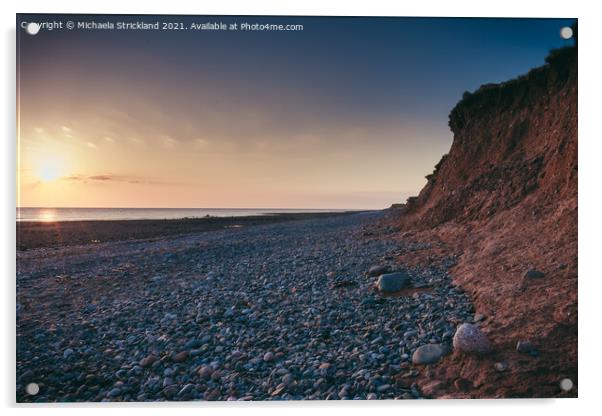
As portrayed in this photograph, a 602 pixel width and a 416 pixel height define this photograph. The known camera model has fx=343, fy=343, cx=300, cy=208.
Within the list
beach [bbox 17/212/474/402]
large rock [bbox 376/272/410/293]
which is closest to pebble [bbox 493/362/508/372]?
beach [bbox 17/212/474/402]

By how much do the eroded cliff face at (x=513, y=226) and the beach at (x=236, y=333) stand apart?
513 millimetres

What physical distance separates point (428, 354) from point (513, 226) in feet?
13.9

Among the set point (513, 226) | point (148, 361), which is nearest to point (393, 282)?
point (513, 226)

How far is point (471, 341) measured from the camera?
4.48 meters

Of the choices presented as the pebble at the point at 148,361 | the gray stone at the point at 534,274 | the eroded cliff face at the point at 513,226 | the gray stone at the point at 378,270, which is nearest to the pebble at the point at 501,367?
the eroded cliff face at the point at 513,226

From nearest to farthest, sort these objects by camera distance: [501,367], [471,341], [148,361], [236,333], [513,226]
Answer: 1. [501,367]
2. [471,341]
3. [148,361]
4. [236,333]
5. [513,226]

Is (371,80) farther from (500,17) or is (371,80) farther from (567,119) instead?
(567,119)

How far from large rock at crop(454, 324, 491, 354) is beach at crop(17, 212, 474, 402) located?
201 mm

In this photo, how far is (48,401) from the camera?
5.00 m

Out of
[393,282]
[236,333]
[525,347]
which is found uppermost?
[393,282]

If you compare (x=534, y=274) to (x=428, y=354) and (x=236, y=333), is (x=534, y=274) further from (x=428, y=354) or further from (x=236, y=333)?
(x=236, y=333)

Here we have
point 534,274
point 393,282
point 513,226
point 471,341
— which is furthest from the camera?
point 513,226

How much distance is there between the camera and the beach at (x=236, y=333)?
461cm

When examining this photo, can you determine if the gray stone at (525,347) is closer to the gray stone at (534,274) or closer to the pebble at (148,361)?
the gray stone at (534,274)
